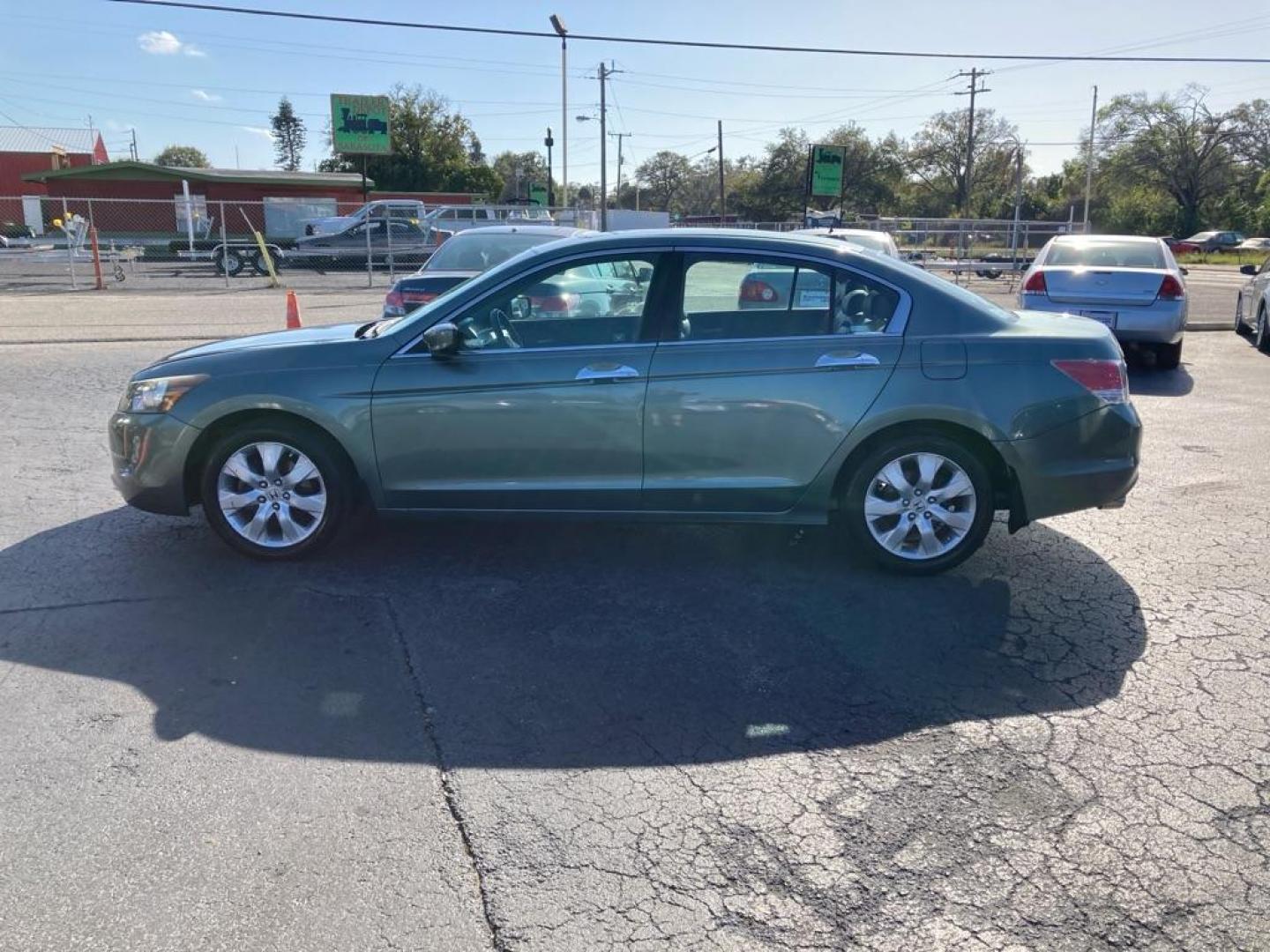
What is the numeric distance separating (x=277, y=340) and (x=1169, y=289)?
971 centimetres

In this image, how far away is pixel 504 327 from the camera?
201 inches

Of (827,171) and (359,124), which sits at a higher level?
(359,124)

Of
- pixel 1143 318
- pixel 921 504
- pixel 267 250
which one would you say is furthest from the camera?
pixel 267 250

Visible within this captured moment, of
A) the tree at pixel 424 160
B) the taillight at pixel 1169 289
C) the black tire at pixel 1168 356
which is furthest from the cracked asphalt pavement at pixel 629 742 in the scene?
the tree at pixel 424 160

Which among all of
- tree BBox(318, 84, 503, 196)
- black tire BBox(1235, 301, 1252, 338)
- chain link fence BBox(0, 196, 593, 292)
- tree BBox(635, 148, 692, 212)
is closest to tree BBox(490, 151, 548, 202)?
tree BBox(635, 148, 692, 212)

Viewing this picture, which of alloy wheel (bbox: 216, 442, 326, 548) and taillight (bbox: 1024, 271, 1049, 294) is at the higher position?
taillight (bbox: 1024, 271, 1049, 294)

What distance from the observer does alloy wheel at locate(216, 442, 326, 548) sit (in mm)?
5035

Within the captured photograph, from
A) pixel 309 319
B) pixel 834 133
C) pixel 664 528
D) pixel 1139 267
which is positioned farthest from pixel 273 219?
pixel 834 133

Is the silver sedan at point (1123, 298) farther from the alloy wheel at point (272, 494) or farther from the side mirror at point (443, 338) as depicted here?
the alloy wheel at point (272, 494)

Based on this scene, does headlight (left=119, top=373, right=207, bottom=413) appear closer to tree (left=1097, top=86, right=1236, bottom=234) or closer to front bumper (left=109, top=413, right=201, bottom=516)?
front bumper (left=109, top=413, right=201, bottom=516)

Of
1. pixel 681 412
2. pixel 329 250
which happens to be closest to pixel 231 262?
pixel 329 250

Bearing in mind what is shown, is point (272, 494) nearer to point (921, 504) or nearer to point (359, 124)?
point (921, 504)

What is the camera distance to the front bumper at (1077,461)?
4828 mm

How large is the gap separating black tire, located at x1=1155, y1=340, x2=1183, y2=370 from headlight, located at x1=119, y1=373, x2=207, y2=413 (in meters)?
10.4
